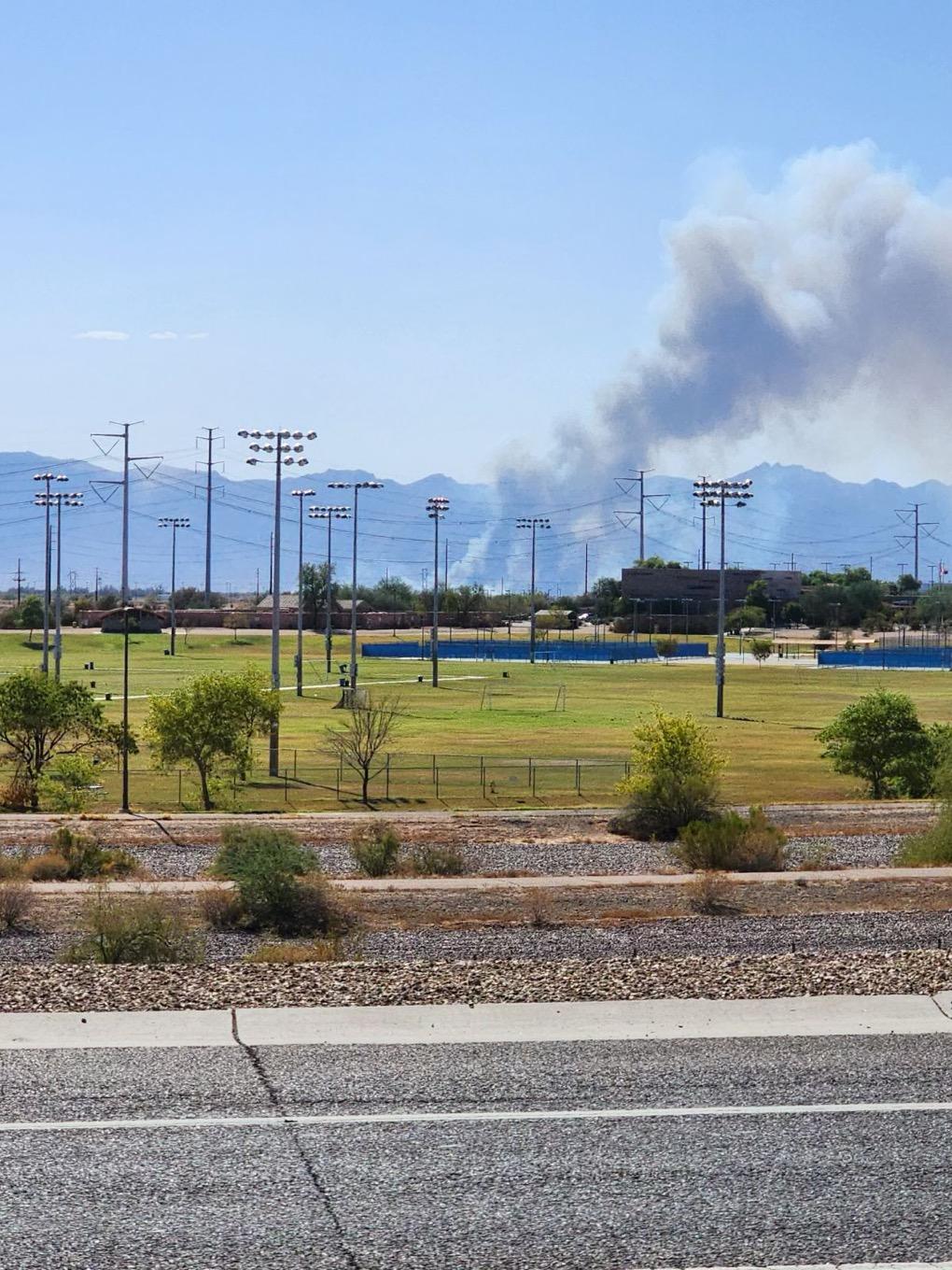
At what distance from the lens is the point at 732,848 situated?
33.2 meters

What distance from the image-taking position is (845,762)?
2206 inches

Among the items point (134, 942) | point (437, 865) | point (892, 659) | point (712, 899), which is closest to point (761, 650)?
point (892, 659)

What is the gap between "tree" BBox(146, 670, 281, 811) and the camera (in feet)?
174

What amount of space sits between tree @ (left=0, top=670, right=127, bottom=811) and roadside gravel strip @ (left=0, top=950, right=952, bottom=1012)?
37345mm

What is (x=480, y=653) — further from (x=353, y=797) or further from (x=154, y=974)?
(x=154, y=974)

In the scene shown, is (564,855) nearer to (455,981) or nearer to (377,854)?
(377,854)

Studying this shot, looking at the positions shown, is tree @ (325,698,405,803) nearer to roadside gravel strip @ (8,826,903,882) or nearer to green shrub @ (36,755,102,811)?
green shrub @ (36,755,102,811)

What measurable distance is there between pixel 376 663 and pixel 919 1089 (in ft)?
404

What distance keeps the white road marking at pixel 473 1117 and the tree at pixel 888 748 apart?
4551 cm

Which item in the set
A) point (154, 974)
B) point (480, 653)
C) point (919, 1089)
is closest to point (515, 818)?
point (154, 974)

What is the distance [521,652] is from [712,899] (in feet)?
405

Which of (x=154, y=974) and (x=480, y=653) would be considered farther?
(x=480, y=653)

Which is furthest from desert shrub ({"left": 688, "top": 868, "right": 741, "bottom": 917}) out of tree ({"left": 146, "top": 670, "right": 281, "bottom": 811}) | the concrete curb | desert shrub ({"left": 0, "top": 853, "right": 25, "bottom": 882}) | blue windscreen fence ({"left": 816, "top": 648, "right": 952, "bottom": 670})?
blue windscreen fence ({"left": 816, "top": 648, "right": 952, "bottom": 670})

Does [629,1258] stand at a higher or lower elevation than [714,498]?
lower
